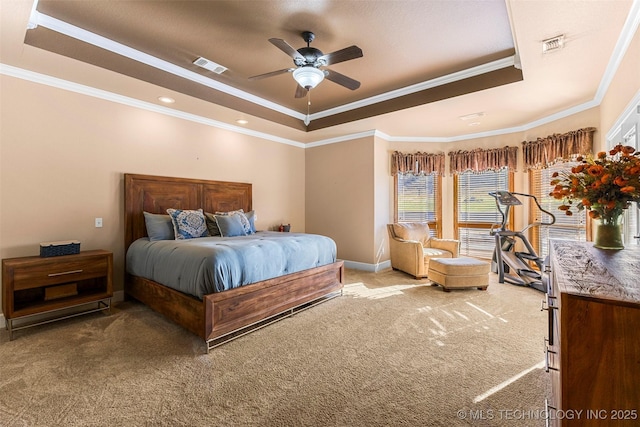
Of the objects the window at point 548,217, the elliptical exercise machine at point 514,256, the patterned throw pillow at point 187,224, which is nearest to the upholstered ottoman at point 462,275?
the elliptical exercise machine at point 514,256

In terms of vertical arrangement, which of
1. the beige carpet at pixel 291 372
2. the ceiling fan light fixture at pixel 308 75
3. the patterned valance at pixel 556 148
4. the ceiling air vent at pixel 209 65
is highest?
the ceiling air vent at pixel 209 65

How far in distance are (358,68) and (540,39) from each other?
181cm

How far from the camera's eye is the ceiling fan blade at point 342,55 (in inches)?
97.0

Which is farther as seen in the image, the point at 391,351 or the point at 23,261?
the point at 23,261

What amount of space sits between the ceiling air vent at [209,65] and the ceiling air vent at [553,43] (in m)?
3.28

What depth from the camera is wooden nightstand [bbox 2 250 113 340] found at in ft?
8.66

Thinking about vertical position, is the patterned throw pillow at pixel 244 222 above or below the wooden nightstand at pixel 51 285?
above

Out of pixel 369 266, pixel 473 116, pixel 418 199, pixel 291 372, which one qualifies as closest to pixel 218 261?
pixel 291 372

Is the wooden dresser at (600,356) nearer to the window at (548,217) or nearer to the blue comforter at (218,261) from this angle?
the blue comforter at (218,261)

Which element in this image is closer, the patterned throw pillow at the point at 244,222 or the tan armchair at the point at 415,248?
the patterned throw pillow at the point at 244,222

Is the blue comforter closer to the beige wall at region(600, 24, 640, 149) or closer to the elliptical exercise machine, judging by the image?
the elliptical exercise machine

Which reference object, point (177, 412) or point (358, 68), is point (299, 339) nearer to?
point (177, 412)

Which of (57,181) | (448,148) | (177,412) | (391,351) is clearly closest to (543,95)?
(448,148)

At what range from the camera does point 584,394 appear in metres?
0.90
